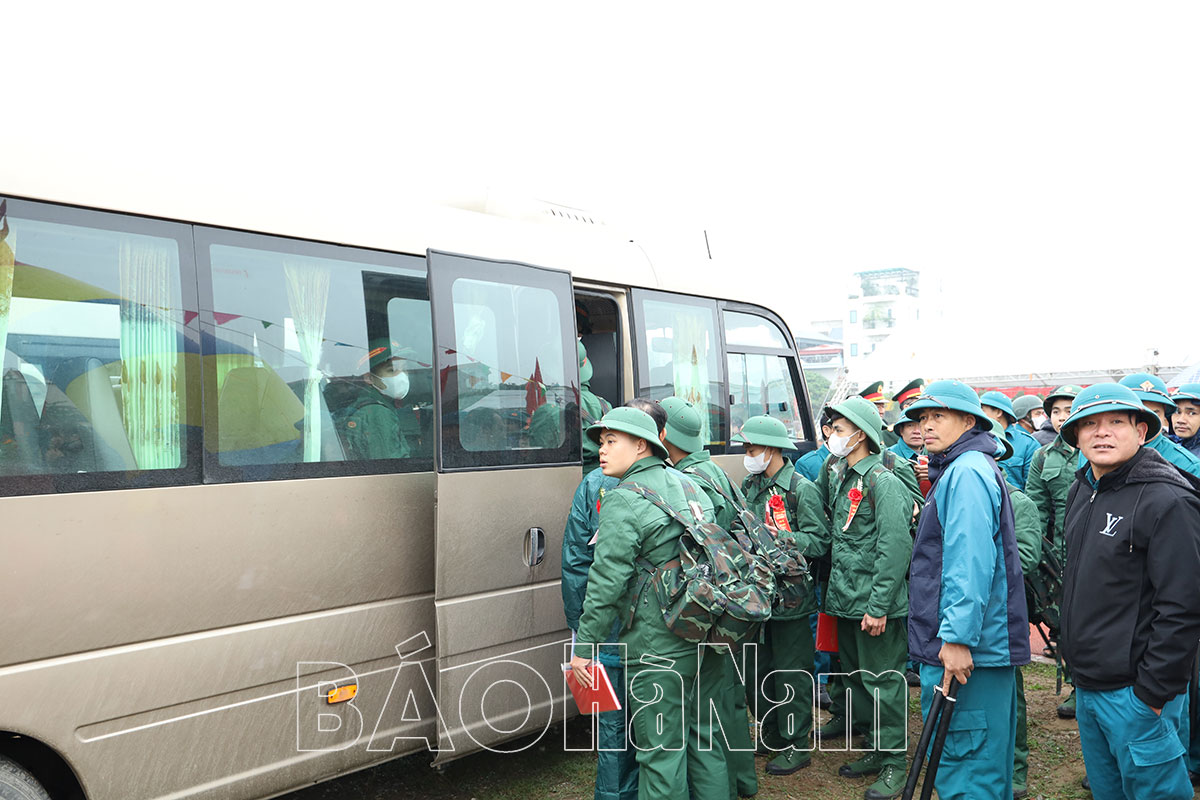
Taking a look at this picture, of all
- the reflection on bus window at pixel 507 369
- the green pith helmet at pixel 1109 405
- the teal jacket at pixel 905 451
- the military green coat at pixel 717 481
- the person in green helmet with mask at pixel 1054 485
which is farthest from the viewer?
the teal jacket at pixel 905 451

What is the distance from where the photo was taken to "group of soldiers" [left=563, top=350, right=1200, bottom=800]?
338 centimetres

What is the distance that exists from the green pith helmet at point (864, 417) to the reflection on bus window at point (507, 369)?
1609 millimetres

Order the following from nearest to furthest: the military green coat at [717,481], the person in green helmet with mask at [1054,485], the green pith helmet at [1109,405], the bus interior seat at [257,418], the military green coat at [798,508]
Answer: the green pith helmet at [1109,405], the bus interior seat at [257,418], the military green coat at [717,481], the military green coat at [798,508], the person in green helmet with mask at [1054,485]

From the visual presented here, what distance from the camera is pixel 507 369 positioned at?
476 cm

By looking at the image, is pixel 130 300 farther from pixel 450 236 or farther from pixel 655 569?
pixel 655 569

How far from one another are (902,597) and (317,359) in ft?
11.2

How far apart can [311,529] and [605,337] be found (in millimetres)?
2628

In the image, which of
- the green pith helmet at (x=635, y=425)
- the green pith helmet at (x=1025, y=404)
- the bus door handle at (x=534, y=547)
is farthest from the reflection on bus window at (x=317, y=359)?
the green pith helmet at (x=1025, y=404)

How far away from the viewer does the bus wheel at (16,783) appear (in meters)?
3.26

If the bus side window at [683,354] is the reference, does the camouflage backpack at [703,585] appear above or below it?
below

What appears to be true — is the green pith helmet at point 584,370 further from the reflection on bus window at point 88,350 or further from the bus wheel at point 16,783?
the bus wheel at point 16,783

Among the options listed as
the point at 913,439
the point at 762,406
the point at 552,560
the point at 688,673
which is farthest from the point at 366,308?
the point at 913,439

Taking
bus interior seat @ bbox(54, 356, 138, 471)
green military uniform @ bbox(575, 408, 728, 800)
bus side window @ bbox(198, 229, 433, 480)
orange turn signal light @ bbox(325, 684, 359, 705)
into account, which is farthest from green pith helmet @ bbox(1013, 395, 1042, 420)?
bus interior seat @ bbox(54, 356, 138, 471)

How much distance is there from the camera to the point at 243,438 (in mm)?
3818
